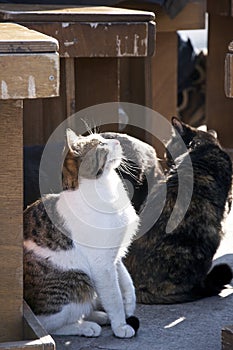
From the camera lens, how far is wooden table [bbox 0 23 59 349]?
261 centimetres

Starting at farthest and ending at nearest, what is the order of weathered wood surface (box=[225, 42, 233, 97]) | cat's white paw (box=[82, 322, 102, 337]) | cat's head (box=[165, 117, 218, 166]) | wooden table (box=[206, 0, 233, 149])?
wooden table (box=[206, 0, 233, 149])
cat's head (box=[165, 117, 218, 166])
cat's white paw (box=[82, 322, 102, 337])
weathered wood surface (box=[225, 42, 233, 97])

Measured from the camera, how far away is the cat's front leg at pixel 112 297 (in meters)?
3.36

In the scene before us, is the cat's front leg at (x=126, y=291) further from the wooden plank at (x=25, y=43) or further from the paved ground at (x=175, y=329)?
the wooden plank at (x=25, y=43)

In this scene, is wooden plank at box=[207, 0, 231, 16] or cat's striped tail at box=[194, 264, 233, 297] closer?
cat's striped tail at box=[194, 264, 233, 297]

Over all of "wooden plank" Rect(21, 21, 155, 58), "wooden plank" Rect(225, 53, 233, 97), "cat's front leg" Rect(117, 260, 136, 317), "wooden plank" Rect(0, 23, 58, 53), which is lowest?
"cat's front leg" Rect(117, 260, 136, 317)

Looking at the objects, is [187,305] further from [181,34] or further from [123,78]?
[181,34]

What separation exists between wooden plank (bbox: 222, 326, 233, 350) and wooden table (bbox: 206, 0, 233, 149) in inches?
141

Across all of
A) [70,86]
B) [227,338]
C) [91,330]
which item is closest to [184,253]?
[91,330]

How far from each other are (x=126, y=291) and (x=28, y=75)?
4.25 feet

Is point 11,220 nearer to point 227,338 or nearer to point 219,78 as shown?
point 227,338

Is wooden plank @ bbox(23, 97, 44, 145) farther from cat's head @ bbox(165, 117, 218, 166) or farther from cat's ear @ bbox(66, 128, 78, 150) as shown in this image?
cat's ear @ bbox(66, 128, 78, 150)

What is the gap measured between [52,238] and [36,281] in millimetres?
195

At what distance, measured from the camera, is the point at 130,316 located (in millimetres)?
3502

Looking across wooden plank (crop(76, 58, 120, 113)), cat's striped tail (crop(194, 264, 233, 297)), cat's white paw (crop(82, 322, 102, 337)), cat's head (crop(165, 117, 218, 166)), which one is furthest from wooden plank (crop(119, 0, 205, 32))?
cat's white paw (crop(82, 322, 102, 337))
